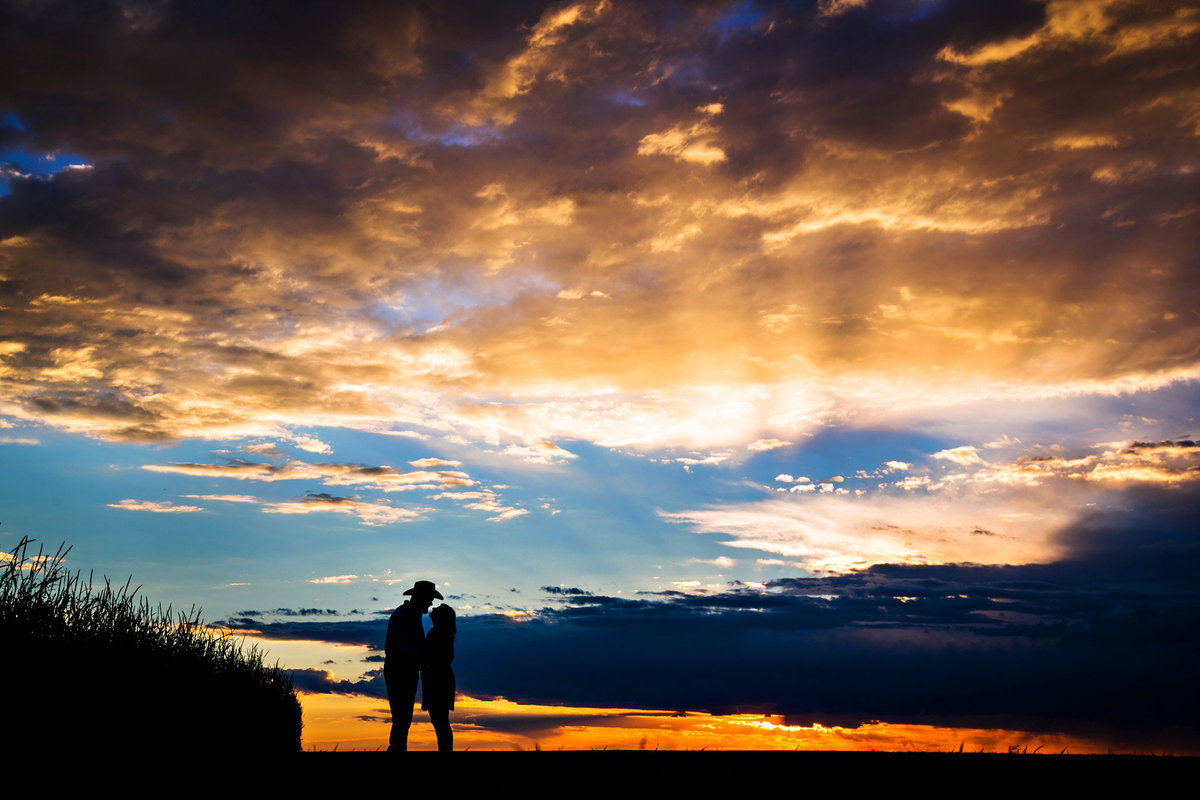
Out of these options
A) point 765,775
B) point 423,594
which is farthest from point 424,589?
point 765,775

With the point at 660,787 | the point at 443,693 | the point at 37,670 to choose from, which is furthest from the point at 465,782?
the point at 37,670

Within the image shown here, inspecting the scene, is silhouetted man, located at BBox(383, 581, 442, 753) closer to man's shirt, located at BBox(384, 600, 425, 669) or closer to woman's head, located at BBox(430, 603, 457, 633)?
man's shirt, located at BBox(384, 600, 425, 669)

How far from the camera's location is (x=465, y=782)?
1116 cm

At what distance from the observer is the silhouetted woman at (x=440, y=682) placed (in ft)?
49.1

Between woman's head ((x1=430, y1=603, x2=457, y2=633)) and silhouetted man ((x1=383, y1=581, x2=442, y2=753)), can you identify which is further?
woman's head ((x1=430, y1=603, x2=457, y2=633))

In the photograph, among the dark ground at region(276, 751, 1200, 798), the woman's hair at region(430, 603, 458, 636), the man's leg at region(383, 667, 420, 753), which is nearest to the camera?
the dark ground at region(276, 751, 1200, 798)

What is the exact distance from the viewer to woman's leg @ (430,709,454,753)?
15039mm

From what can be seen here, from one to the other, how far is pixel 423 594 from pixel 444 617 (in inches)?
23.6

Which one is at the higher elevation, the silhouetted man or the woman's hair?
the woman's hair

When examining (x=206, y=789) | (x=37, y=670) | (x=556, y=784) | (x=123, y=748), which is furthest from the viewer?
(x=123, y=748)

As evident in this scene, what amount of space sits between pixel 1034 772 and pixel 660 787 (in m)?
6.14

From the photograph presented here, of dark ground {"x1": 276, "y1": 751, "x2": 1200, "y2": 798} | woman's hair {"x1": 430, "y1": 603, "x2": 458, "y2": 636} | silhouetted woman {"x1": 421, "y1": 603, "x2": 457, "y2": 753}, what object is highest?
woman's hair {"x1": 430, "y1": 603, "x2": 458, "y2": 636}

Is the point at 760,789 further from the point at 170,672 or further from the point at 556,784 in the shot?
the point at 170,672

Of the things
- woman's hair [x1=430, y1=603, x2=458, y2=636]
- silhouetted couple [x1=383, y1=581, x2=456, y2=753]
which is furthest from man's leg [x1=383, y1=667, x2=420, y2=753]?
woman's hair [x1=430, y1=603, x2=458, y2=636]
